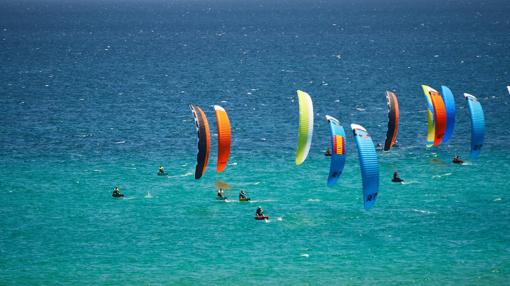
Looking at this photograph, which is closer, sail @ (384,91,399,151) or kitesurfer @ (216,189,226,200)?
kitesurfer @ (216,189,226,200)

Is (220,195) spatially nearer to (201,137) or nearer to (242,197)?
(242,197)

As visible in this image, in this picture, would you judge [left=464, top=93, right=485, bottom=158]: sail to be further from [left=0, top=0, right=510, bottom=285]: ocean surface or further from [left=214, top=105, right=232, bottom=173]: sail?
[left=214, top=105, right=232, bottom=173]: sail

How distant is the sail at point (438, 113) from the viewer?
101062 millimetres

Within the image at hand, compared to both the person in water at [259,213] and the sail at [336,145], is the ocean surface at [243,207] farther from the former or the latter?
the sail at [336,145]

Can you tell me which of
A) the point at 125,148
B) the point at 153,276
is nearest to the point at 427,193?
the point at 153,276

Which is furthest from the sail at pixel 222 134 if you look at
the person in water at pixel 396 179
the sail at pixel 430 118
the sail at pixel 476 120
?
the sail at pixel 476 120

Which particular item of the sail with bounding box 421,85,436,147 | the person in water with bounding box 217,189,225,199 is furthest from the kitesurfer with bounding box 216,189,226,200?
the sail with bounding box 421,85,436,147

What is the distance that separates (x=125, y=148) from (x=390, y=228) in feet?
151

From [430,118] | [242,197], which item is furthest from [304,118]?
[430,118]

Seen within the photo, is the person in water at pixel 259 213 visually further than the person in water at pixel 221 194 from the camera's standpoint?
No

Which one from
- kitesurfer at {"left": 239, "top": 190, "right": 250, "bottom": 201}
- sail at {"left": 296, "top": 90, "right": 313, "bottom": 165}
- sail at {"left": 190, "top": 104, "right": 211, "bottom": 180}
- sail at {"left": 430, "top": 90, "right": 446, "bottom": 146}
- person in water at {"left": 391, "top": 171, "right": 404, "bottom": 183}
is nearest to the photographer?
kitesurfer at {"left": 239, "top": 190, "right": 250, "bottom": 201}

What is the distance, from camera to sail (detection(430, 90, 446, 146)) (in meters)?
101

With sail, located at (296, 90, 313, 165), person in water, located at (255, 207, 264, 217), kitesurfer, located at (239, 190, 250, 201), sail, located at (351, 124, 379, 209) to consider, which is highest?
sail, located at (296, 90, 313, 165)

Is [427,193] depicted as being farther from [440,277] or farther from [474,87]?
[474,87]
